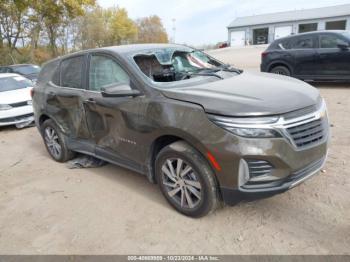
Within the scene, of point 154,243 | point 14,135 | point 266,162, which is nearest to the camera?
point 266,162

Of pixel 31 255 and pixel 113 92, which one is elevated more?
pixel 113 92

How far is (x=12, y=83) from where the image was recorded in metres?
8.88

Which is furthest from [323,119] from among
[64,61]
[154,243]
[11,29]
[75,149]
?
[11,29]

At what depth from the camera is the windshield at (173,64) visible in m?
3.69

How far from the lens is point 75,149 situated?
468 centimetres

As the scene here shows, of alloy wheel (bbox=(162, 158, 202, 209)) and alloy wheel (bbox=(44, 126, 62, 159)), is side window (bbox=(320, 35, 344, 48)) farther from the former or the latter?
alloy wheel (bbox=(44, 126, 62, 159))

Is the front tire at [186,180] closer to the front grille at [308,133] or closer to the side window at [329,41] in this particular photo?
the front grille at [308,133]

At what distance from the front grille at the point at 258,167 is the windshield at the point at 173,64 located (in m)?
1.37

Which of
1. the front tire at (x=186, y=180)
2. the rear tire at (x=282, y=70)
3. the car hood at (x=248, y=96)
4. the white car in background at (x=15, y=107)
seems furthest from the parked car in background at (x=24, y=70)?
the car hood at (x=248, y=96)

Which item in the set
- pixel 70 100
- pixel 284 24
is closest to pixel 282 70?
pixel 70 100

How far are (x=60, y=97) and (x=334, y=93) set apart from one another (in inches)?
277

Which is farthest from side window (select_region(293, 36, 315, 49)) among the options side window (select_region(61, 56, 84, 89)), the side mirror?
the side mirror

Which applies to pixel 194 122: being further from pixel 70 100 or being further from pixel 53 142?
pixel 53 142

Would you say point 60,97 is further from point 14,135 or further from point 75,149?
point 14,135
